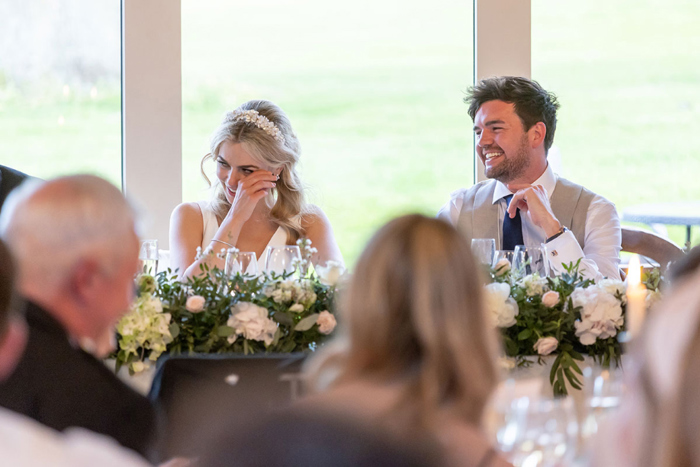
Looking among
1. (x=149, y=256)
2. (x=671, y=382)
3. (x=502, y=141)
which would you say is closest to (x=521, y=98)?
(x=502, y=141)

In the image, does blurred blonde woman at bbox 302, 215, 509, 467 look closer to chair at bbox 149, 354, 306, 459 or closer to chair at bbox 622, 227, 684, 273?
chair at bbox 149, 354, 306, 459

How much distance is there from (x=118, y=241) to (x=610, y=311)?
127 centimetres

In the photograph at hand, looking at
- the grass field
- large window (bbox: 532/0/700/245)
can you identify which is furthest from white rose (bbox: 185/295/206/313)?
large window (bbox: 532/0/700/245)

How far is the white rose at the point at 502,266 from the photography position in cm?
237

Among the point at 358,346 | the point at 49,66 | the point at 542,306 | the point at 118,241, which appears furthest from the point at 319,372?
the point at 49,66

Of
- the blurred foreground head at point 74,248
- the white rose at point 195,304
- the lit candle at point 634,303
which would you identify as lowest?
the white rose at point 195,304

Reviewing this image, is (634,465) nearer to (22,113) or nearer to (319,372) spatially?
(319,372)

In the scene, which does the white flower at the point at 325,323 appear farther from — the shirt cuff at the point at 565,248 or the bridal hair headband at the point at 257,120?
the bridal hair headband at the point at 257,120

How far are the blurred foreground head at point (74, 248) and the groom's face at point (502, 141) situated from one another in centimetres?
240

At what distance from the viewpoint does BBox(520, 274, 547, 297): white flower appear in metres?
2.17

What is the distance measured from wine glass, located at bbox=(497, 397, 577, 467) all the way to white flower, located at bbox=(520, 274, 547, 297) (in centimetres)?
78

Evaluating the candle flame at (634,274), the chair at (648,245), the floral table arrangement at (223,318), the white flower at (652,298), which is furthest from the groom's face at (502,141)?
the candle flame at (634,274)

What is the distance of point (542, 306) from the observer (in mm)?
2137

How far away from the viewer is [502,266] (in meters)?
2.39
